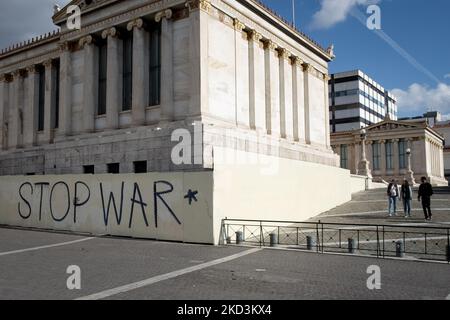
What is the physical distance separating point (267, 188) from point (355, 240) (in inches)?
201

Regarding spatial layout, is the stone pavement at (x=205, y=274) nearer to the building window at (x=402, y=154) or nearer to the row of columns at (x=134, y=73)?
the row of columns at (x=134, y=73)

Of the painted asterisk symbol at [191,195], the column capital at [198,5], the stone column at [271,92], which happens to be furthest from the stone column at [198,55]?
the painted asterisk symbol at [191,195]

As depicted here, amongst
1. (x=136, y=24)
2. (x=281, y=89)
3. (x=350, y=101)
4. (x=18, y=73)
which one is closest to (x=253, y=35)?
(x=281, y=89)

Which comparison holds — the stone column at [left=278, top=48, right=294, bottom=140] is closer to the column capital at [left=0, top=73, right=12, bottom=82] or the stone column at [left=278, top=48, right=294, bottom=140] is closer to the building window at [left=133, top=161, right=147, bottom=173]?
the building window at [left=133, top=161, right=147, bottom=173]

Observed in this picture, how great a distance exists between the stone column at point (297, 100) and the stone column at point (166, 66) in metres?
13.1

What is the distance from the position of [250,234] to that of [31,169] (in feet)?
77.0

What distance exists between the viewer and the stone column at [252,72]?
30438 mm

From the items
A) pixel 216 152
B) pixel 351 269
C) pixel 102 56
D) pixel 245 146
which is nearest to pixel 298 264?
pixel 351 269

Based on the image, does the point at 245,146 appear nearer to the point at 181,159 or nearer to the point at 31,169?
the point at 181,159

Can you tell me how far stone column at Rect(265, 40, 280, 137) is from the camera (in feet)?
107

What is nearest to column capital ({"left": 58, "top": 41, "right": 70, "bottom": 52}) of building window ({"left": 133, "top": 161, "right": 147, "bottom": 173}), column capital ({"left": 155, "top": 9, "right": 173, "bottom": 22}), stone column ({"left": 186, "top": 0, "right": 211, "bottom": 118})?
column capital ({"left": 155, "top": 9, "right": 173, "bottom": 22})

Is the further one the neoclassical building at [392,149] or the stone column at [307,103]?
the neoclassical building at [392,149]

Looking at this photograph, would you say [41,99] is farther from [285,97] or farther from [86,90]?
[285,97]

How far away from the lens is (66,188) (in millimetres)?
21406
